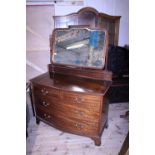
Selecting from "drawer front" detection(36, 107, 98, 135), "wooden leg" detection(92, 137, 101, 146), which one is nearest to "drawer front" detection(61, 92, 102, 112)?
"drawer front" detection(36, 107, 98, 135)

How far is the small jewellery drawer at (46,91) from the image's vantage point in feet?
6.51

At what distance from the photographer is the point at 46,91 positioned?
6.77 feet

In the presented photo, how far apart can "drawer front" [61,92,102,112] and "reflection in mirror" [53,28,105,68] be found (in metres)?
0.40

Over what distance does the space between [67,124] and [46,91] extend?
1.40 ft

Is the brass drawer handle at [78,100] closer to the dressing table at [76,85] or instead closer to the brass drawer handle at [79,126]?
the dressing table at [76,85]

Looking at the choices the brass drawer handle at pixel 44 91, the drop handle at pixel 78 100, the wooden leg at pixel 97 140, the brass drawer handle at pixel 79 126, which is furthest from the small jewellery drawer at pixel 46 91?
the wooden leg at pixel 97 140

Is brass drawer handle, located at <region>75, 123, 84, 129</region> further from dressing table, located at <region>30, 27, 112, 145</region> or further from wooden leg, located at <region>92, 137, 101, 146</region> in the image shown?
wooden leg, located at <region>92, 137, 101, 146</region>

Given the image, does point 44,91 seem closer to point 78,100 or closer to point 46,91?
point 46,91

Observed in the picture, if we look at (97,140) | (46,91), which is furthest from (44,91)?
(97,140)

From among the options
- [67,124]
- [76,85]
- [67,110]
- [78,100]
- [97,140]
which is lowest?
[97,140]

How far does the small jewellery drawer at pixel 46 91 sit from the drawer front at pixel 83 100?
0.08 meters

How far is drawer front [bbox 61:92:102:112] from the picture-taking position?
5.91 ft
